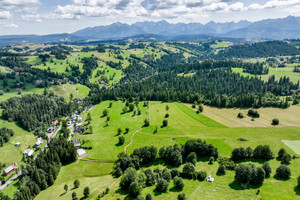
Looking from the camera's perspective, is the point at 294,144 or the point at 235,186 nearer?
the point at 235,186

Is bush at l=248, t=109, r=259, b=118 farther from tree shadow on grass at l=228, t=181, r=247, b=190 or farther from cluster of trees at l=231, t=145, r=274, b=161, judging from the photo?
tree shadow on grass at l=228, t=181, r=247, b=190

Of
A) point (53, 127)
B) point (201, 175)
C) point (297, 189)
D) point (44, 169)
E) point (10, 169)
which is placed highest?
point (297, 189)

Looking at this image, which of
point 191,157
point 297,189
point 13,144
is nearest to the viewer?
point 297,189

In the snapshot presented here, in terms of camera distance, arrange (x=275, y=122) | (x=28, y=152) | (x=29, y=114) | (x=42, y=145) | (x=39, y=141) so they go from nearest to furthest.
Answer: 1. (x=275, y=122)
2. (x=28, y=152)
3. (x=42, y=145)
4. (x=39, y=141)
5. (x=29, y=114)

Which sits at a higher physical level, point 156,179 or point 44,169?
point 156,179

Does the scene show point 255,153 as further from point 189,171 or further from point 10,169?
point 10,169

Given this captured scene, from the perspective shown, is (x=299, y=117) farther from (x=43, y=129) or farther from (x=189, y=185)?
(x=43, y=129)

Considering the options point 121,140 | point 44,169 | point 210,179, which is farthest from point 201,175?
point 44,169
